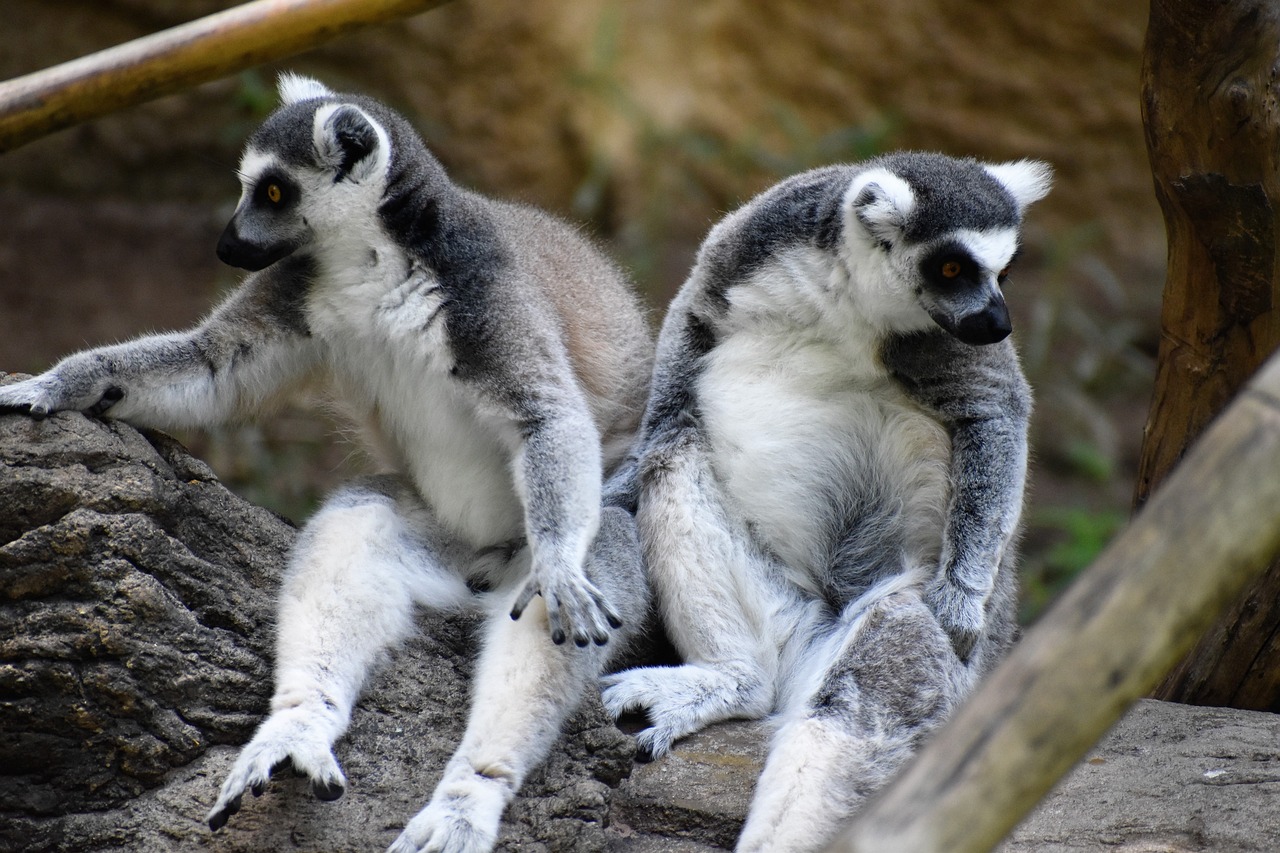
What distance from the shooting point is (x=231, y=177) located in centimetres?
1016

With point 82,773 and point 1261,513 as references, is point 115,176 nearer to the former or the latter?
point 82,773

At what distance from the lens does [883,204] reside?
442 cm

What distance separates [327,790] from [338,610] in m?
0.69

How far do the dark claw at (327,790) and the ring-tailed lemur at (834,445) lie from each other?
965mm

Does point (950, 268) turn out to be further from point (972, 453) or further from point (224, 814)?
point (224, 814)

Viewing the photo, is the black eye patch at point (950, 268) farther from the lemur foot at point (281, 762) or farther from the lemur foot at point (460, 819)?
the lemur foot at point (281, 762)

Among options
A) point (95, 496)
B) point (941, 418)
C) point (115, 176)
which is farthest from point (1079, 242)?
point (95, 496)

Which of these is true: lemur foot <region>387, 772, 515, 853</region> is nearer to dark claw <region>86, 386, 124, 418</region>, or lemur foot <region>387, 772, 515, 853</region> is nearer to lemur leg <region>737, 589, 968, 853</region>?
lemur leg <region>737, 589, 968, 853</region>

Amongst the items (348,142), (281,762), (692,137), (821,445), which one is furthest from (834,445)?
(692,137)

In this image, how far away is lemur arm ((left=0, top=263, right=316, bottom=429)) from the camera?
421cm

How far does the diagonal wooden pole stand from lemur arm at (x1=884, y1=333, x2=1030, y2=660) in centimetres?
241

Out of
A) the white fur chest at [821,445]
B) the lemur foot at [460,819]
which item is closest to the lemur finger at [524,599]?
the lemur foot at [460,819]

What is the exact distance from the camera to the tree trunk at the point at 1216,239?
14.1 ft

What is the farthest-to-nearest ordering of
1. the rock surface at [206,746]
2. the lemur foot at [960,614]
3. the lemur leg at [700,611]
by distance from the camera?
the lemur leg at [700,611] → the lemur foot at [960,614] → the rock surface at [206,746]
